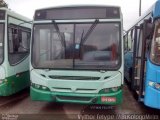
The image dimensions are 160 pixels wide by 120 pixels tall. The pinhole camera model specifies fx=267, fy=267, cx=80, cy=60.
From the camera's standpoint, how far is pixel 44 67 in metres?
7.36

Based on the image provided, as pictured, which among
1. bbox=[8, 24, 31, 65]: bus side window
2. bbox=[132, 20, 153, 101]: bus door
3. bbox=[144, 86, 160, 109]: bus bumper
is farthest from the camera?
bbox=[8, 24, 31, 65]: bus side window

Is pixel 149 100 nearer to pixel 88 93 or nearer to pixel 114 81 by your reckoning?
pixel 114 81

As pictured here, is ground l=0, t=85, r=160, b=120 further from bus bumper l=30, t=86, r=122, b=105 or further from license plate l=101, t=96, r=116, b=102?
license plate l=101, t=96, r=116, b=102

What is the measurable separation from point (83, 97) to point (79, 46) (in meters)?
1.38

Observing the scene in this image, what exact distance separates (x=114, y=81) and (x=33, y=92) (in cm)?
231

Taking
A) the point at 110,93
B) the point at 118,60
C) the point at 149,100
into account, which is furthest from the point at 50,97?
the point at 149,100

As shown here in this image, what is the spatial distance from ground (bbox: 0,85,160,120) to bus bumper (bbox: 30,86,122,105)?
0.60 metres

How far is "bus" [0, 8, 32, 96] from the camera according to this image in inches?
318

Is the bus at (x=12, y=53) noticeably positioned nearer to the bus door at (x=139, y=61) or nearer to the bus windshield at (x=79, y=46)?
the bus windshield at (x=79, y=46)

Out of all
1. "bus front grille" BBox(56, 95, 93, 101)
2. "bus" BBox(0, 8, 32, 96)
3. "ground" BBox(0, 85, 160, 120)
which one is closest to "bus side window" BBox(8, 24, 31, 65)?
"bus" BBox(0, 8, 32, 96)

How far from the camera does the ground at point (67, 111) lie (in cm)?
764

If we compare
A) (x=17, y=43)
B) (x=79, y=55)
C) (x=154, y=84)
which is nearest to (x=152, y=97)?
(x=154, y=84)

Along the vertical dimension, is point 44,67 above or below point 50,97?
above

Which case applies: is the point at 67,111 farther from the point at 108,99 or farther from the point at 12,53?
the point at 12,53
